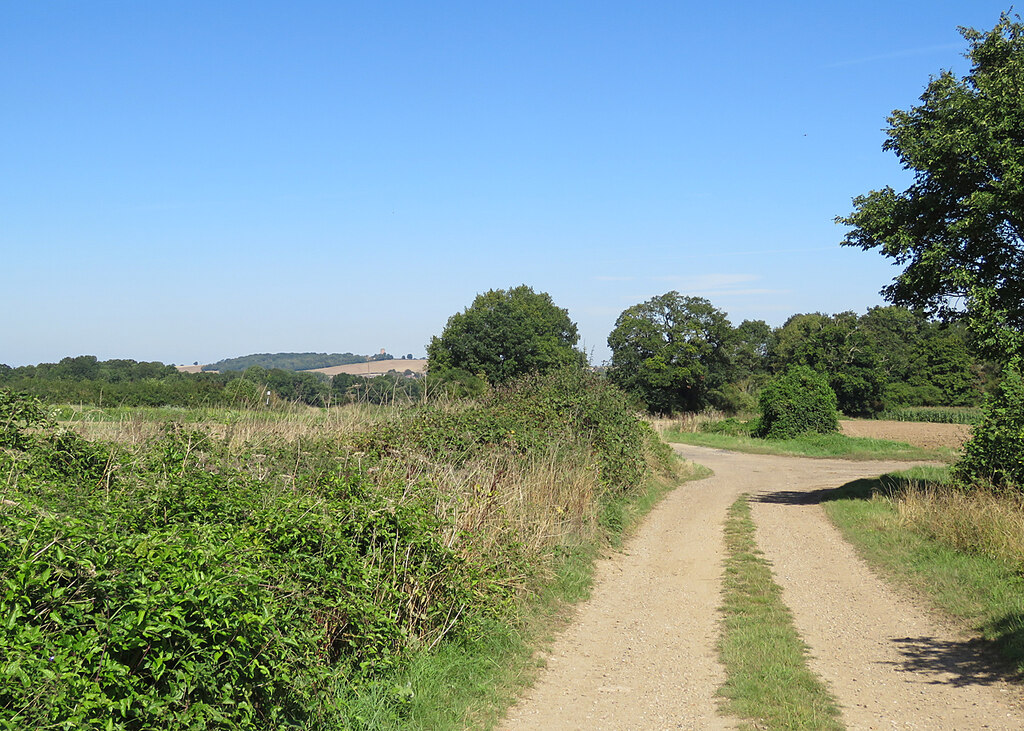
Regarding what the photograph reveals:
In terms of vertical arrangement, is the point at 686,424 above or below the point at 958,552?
above

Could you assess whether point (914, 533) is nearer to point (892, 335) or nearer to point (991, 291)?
point (991, 291)

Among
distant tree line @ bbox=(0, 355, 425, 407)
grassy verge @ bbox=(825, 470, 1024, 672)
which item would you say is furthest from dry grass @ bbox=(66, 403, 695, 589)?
grassy verge @ bbox=(825, 470, 1024, 672)

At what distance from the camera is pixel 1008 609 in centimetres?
834

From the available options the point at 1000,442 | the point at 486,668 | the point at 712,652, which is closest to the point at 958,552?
the point at 1000,442

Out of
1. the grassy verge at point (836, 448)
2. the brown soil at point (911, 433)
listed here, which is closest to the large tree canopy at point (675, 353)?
the brown soil at point (911, 433)

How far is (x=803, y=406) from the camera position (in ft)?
140

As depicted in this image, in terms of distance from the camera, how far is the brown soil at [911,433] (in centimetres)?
4191

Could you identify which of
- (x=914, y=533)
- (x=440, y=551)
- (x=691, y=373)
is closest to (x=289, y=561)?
(x=440, y=551)

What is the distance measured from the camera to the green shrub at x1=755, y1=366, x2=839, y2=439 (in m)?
Result: 42.7

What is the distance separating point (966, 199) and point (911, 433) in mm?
36832

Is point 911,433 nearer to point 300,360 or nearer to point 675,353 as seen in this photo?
point 675,353

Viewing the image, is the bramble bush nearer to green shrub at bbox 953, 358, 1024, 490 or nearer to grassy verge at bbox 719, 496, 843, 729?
grassy verge at bbox 719, 496, 843, 729

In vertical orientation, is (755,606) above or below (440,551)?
below

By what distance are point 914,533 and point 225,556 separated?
1216 centimetres
